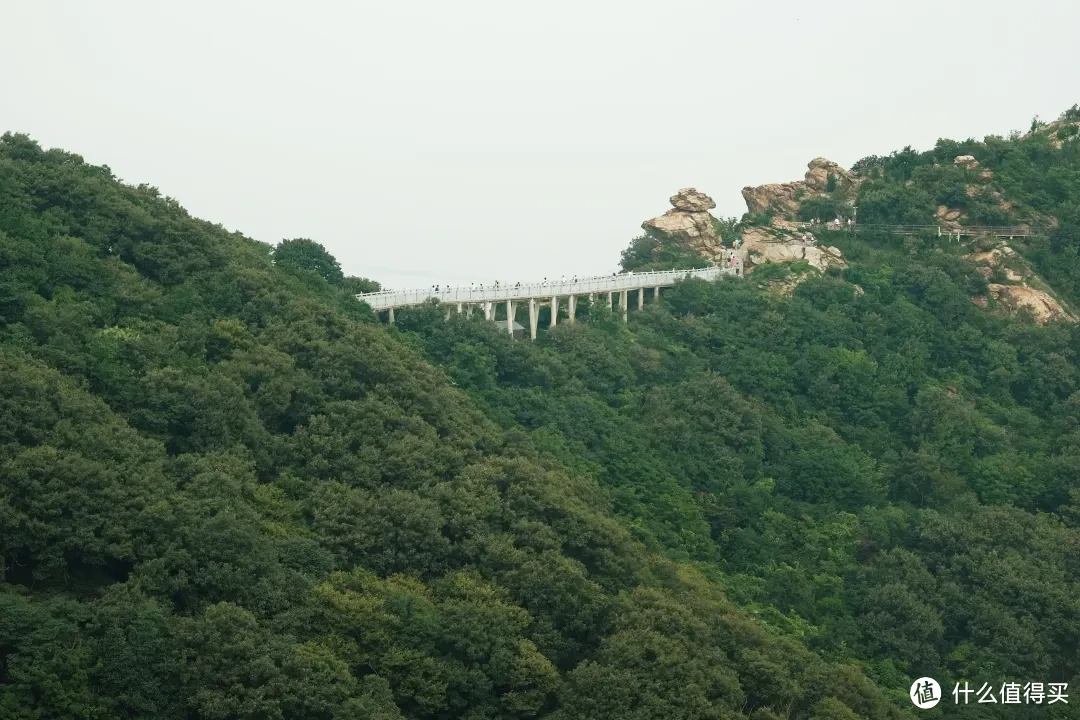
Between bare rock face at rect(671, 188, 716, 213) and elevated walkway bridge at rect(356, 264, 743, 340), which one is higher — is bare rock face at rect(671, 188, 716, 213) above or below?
above

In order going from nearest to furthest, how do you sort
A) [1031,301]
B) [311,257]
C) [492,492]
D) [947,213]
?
[492,492] → [311,257] → [1031,301] → [947,213]

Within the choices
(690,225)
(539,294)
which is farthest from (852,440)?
(690,225)

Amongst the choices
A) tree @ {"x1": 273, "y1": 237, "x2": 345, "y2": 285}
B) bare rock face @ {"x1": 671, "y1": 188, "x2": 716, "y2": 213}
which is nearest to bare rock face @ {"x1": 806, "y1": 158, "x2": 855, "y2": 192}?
bare rock face @ {"x1": 671, "y1": 188, "x2": 716, "y2": 213}

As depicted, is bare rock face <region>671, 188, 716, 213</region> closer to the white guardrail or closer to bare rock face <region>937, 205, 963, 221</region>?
the white guardrail

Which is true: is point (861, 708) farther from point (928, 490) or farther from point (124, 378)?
point (124, 378)

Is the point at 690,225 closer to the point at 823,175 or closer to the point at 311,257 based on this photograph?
the point at 823,175

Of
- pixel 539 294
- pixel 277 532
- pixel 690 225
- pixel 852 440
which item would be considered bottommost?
pixel 277 532

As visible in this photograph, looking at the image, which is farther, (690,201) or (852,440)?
(690,201)

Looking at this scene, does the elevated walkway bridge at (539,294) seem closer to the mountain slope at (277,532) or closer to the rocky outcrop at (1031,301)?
the mountain slope at (277,532)
